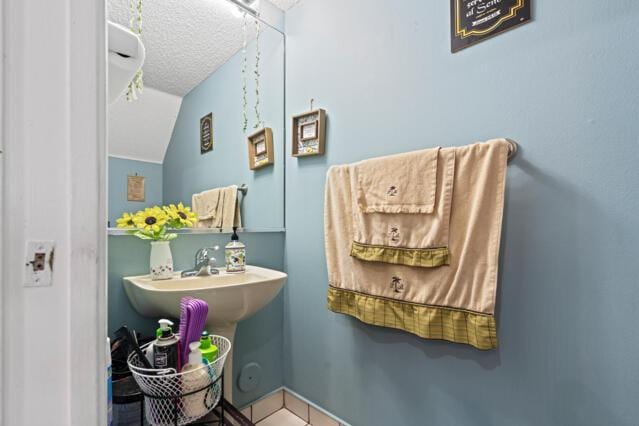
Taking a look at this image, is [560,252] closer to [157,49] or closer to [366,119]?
[366,119]

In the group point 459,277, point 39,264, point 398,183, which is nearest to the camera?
point 39,264

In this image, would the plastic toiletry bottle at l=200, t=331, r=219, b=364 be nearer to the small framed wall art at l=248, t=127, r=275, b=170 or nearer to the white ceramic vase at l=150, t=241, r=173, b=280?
the white ceramic vase at l=150, t=241, r=173, b=280

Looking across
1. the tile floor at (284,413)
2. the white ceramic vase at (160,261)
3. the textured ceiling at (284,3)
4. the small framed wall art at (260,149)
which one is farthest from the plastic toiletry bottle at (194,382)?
the textured ceiling at (284,3)

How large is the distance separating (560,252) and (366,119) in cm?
79

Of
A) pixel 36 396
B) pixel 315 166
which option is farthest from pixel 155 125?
pixel 36 396

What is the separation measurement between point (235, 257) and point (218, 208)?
0.82ft

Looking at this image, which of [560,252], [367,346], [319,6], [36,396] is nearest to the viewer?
[36,396]

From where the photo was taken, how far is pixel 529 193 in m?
0.84

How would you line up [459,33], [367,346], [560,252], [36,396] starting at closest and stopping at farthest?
[36,396]
[560,252]
[459,33]
[367,346]

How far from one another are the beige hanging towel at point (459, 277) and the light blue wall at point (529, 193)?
0.09 meters

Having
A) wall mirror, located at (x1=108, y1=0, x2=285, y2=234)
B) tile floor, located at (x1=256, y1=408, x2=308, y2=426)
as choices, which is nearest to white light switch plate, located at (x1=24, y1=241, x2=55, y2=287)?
wall mirror, located at (x1=108, y1=0, x2=285, y2=234)

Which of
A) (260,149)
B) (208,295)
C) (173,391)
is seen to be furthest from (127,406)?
(260,149)

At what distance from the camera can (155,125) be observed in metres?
1.19

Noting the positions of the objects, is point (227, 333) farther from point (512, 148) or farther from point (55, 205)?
point (512, 148)
